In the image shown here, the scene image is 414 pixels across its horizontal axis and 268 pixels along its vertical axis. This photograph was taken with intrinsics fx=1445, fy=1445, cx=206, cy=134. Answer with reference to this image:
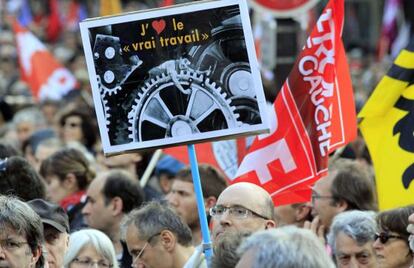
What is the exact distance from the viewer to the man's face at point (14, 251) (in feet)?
22.0

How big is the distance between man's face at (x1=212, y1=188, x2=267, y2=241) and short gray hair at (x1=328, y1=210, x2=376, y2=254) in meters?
0.68

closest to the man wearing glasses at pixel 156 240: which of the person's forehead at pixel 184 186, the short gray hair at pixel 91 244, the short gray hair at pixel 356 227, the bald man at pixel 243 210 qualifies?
the short gray hair at pixel 91 244

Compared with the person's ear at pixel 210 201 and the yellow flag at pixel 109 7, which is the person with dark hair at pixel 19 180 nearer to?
the person's ear at pixel 210 201

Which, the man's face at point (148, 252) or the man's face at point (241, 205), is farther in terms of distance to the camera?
the man's face at point (148, 252)

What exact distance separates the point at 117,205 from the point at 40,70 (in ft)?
28.9

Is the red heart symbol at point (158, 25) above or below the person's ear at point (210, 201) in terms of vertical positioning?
above

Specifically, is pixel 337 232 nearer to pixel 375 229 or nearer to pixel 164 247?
pixel 375 229

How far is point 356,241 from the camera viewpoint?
8.12 metres

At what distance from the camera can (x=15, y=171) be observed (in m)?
9.03

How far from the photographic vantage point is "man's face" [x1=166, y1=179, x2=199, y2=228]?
384 inches

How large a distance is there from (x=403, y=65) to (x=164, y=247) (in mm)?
1929

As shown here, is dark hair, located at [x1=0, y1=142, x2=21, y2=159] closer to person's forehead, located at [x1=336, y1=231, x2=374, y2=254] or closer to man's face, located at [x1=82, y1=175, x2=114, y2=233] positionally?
man's face, located at [x1=82, y1=175, x2=114, y2=233]

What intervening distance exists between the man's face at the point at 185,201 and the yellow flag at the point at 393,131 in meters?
1.44

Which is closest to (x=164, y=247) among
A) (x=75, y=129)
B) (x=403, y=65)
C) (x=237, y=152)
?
(x=403, y=65)
